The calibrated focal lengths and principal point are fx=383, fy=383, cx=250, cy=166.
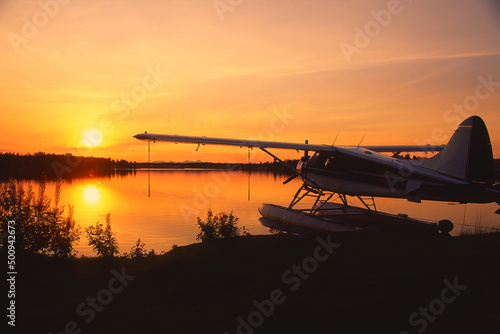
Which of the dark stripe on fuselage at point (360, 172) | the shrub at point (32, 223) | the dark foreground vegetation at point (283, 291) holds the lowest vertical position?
the dark foreground vegetation at point (283, 291)

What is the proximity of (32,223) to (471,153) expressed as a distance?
1021 cm

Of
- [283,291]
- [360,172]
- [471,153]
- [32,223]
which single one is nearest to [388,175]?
[360,172]

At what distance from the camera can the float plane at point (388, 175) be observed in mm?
9602

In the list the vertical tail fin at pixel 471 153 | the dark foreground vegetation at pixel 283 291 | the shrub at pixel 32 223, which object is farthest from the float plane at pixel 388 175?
the shrub at pixel 32 223

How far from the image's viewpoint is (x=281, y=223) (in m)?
14.1

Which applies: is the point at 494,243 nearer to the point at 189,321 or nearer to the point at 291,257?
the point at 291,257

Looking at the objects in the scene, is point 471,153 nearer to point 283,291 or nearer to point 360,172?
point 360,172

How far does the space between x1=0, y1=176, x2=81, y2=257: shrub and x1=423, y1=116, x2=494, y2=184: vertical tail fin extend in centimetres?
939

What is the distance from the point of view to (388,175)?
1141 cm

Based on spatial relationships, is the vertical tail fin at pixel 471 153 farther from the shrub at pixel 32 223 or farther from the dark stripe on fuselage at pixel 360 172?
the shrub at pixel 32 223

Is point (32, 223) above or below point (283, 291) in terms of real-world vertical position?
above

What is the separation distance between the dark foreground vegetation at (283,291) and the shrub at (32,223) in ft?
1.30

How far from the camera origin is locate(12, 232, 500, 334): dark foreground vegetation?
167 inches

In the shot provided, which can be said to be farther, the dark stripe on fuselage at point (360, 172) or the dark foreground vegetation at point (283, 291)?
the dark stripe on fuselage at point (360, 172)
